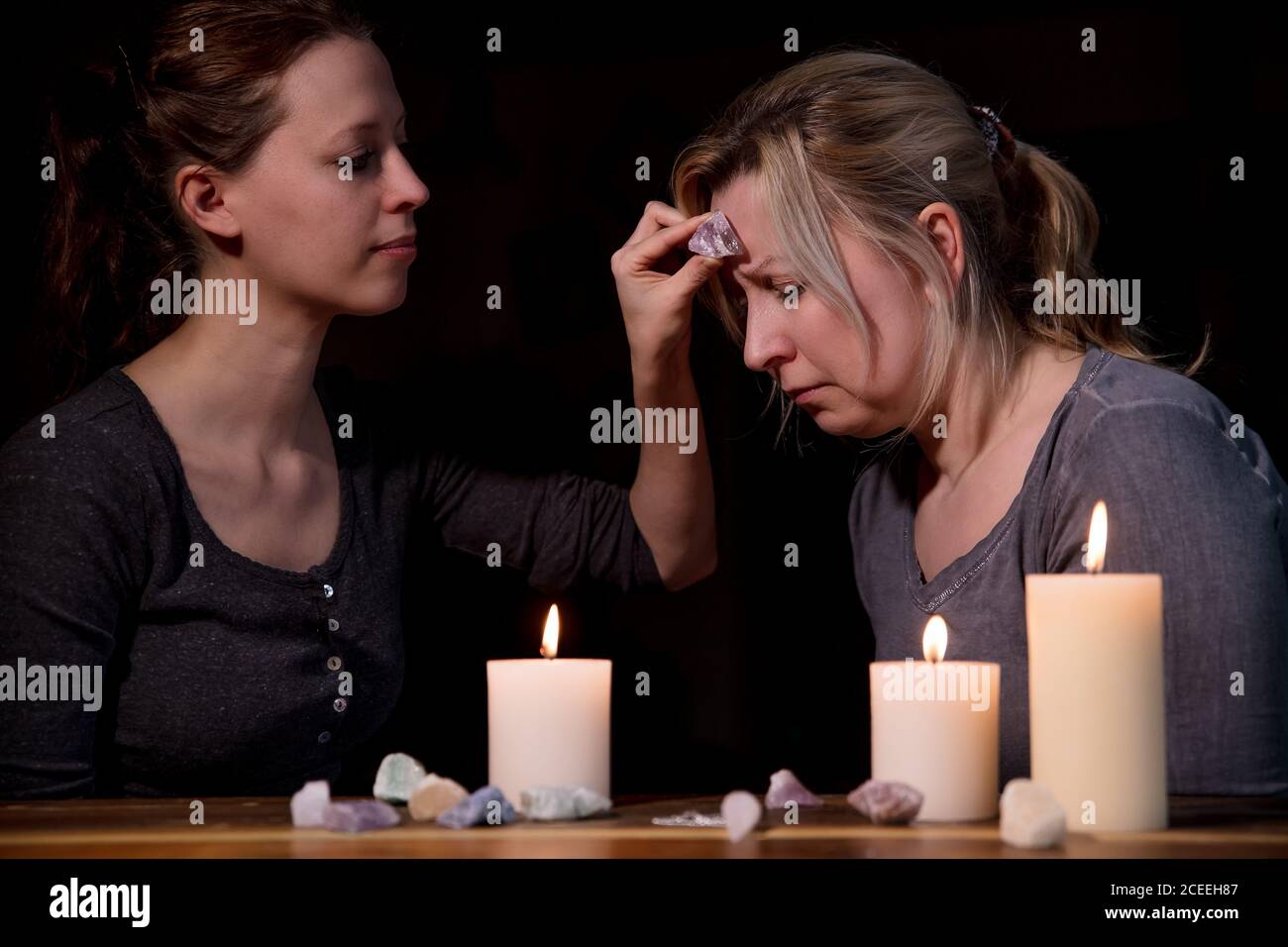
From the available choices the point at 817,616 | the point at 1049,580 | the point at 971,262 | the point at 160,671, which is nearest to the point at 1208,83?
the point at 971,262

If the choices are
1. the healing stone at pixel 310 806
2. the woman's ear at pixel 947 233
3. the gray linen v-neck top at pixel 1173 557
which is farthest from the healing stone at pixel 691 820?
the woman's ear at pixel 947 233

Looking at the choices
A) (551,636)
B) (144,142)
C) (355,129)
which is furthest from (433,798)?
(144,142)

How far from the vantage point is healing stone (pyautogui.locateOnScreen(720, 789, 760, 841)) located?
0.82 meters

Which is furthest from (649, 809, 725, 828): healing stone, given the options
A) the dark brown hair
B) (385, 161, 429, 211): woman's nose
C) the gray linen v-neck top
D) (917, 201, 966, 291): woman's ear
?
the dark brown hair

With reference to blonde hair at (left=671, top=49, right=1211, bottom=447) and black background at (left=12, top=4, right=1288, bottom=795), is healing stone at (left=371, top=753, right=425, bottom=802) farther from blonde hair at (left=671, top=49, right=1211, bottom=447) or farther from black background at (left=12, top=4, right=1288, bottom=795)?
black background at (left=12, top=4, right=1288, bottom=795)

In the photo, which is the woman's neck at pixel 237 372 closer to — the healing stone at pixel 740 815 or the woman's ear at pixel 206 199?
the woman's ear at pixel 206 199

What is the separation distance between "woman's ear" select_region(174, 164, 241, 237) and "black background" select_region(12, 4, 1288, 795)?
1.27ft

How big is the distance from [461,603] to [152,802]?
0.89 metres

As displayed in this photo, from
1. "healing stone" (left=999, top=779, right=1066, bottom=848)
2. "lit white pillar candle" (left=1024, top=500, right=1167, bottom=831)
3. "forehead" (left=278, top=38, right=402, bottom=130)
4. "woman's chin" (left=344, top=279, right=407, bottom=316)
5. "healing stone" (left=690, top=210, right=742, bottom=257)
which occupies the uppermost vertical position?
"forehead" (left=278, top=38, right=402, bottom=130)

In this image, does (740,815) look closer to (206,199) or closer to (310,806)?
(310,806)

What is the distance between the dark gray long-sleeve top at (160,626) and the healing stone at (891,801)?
781mm

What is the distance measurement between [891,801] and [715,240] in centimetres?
73

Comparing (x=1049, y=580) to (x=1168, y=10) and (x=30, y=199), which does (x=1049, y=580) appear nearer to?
(x=1168, y=10)

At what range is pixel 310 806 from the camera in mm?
879
